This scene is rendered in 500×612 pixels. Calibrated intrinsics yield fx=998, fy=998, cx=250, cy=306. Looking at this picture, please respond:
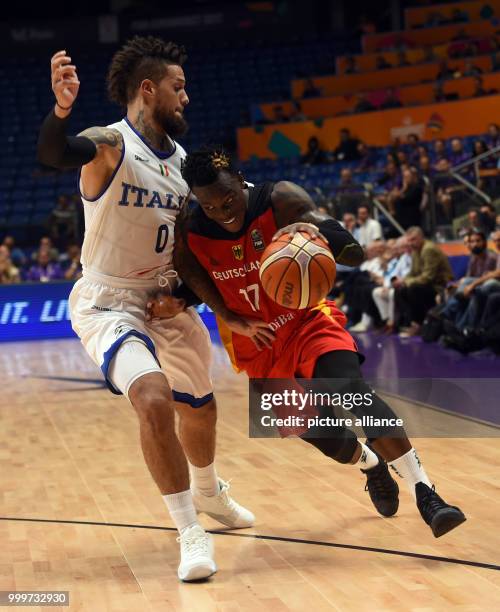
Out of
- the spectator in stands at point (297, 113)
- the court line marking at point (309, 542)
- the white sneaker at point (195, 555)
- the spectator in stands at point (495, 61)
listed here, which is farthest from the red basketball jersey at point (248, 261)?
the spectator in stands at point (297, 113)

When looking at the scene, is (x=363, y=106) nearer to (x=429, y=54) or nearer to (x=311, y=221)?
(x=429, y=54)

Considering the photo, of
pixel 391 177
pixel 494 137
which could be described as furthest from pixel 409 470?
pixel 494 137

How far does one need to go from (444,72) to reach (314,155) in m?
3.47

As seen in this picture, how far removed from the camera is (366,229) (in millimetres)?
13531

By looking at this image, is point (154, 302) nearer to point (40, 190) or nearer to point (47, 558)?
point (47, 558)

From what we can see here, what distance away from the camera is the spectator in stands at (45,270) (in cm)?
1620

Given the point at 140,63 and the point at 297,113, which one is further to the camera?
the point at 297,113

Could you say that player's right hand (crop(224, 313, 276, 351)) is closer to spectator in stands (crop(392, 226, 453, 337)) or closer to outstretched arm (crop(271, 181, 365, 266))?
outstretched arm (crop(271, 181, 365, 266))

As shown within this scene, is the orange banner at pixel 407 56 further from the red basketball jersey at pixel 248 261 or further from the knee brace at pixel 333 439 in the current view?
the knee brace at pixel 333 439

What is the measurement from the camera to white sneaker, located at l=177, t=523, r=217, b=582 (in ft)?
11.7

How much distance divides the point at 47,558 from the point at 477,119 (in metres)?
16.5

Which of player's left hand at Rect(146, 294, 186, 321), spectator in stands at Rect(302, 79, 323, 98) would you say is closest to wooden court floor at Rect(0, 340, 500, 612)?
player's left hand at Rect(146, 294, 186, 321)

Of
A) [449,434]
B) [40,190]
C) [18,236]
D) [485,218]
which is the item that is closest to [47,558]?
[449,434]

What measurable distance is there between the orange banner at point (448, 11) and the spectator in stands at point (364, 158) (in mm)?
5759
